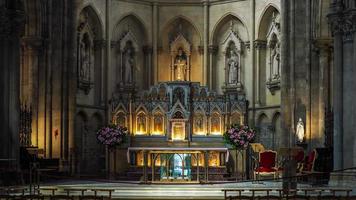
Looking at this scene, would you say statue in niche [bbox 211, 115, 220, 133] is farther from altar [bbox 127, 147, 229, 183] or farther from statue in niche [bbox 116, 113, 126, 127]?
statue in niche [bbox 116, 113, 126, 127]

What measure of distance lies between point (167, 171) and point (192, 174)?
9.37 feet

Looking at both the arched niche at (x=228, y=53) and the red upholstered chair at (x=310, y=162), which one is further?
the arched niche at (x=228, y=53)

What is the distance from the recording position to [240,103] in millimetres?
29969

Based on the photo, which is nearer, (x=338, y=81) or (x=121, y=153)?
(x=338, y=81)

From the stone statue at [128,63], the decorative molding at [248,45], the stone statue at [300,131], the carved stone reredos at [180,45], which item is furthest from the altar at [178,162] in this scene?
the carved stone reredos at [180,45]

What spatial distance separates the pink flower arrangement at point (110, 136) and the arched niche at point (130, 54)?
4.74m

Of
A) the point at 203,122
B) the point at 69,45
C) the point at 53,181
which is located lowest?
the point at 53,181

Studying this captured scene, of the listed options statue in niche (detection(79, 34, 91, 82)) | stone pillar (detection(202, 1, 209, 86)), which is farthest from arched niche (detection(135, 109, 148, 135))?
stone pillar (detection(202, 1, 209, 86))

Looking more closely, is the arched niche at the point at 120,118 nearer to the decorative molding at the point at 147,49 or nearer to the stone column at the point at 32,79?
the stone column at the point at 32,79

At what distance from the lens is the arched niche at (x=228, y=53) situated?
33.1 metres

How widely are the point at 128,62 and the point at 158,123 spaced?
456 cm

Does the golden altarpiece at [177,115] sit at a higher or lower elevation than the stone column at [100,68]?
lower

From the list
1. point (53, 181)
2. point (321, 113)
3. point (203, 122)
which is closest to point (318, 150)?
point (321, 113)

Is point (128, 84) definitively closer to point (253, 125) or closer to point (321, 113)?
point (253, 125)
